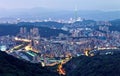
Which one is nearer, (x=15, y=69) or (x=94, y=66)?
(x=15, y=69)

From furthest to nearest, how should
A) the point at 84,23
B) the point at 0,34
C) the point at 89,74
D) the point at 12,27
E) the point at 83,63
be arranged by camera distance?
1. the point at 84,23
2. the point at 12,27
3. the point at 0,34
4. the point at 83,63
5. the point at 89,74

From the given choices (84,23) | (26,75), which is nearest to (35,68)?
(26,75)

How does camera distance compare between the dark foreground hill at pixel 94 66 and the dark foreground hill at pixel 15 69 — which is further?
the dark foreground hill at pixel 94 66

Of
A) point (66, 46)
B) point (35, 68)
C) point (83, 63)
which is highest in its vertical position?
point (35, 68)

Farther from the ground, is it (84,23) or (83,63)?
(83,63)

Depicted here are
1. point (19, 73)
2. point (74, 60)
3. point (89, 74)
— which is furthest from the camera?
point (74, 60)

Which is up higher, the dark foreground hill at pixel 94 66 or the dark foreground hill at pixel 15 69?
the dark foreground hill at pixel 15 69

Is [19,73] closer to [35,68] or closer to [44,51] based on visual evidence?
[35,68]

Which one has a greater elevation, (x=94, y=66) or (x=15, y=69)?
(x=15, y=69)
